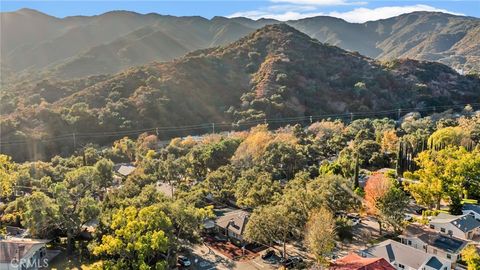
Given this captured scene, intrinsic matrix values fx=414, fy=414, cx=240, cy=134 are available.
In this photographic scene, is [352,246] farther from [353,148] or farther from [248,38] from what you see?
[248,38]

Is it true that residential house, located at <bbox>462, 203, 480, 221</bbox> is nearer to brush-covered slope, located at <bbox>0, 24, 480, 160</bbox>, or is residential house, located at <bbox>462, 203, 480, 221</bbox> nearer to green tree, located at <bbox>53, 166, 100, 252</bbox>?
green tree, located at <bbox>53, 166, 100, 252</bbox>

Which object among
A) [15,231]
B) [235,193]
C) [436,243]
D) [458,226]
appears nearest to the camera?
[436,243]

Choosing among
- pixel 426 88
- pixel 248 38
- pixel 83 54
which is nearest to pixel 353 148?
pixel 426 88

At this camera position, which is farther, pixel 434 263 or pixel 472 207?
pixel 472 207

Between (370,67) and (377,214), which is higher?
(370,67)

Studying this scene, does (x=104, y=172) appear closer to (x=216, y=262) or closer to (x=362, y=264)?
(x=216, y=262)

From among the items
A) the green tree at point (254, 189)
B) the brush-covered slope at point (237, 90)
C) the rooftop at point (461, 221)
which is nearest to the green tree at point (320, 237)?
the green tree at point (254, 189)

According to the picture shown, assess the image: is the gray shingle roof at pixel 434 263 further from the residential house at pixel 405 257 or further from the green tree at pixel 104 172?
the green tree at pixel 104 172

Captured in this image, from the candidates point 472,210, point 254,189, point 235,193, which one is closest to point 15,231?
point 235,193
